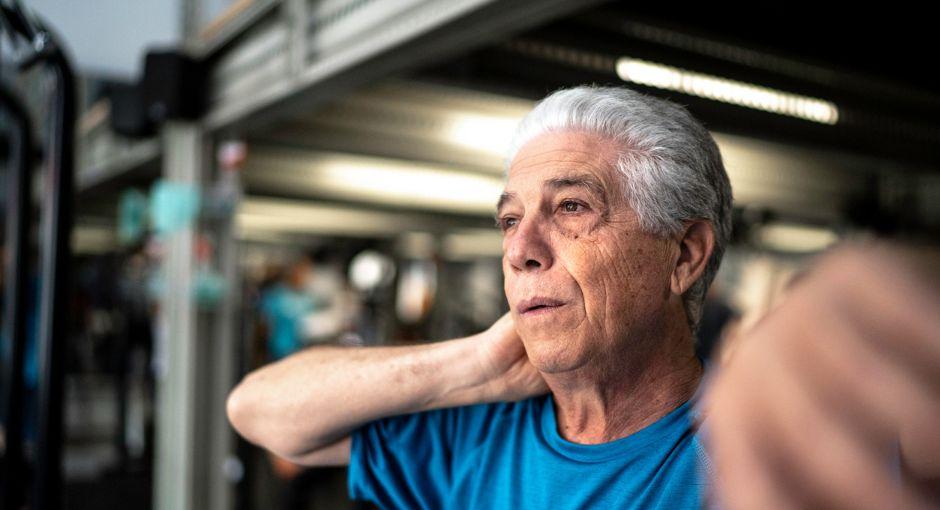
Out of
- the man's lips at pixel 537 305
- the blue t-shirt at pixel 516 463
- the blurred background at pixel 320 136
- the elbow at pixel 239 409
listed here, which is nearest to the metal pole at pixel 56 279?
the blurred background at pixel 320 136

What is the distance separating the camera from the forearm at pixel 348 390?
1.20 meters

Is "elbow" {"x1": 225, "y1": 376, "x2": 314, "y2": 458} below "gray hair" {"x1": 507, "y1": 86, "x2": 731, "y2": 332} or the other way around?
below

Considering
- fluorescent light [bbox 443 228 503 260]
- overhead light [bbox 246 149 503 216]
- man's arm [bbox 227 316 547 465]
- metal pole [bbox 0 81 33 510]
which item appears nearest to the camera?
man's arm [bbox 227 316 547 465]

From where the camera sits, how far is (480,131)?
362cm

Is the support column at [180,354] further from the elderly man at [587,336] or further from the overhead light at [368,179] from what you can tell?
the elderly man at [587,336]

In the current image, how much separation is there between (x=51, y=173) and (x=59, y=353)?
408 millimetres

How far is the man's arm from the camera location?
120cm

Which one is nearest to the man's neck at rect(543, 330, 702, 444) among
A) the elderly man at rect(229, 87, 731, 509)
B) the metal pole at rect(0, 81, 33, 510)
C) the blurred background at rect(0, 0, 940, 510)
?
the elderly man at rect(229, 87, 731, 509)

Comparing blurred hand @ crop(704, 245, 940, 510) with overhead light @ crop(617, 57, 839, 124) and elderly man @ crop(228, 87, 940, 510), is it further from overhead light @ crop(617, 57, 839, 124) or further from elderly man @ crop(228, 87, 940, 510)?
overhead light @ crop(617, 57, 839, 124)

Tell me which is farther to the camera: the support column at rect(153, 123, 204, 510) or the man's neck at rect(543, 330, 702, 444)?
the support column at rect(153, 123, 204, 510)

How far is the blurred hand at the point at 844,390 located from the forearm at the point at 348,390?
86 centimetres

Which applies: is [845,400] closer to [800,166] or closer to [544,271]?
[544,271]

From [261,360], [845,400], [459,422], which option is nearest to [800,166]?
[261,360]

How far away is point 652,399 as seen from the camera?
1.08 m
